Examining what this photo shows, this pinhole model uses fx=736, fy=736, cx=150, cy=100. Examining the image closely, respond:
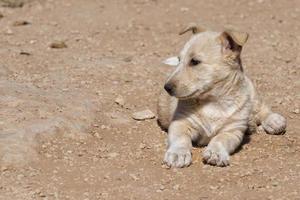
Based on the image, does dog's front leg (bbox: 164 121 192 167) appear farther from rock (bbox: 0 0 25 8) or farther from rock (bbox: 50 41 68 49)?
rock (bbox: 0 0 25 8)

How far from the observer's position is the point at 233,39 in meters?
7.10

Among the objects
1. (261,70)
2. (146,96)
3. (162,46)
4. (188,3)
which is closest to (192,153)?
(146,96)

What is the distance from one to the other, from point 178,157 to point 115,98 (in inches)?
73.3

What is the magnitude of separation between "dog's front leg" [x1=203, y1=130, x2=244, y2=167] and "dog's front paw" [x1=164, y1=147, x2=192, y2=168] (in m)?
0.16

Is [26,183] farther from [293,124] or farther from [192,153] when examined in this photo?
[293,124]

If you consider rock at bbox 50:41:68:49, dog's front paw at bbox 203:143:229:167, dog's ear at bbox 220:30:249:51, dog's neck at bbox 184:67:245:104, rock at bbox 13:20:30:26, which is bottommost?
rock at bbox 13:20:30:26

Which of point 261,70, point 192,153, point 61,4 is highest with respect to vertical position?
point 192,153

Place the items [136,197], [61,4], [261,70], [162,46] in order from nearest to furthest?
[136,197]
[261,70]
[162,46]
[61,4]

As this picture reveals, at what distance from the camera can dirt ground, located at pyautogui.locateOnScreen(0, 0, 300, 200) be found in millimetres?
6410

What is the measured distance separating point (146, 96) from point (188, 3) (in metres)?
5.11

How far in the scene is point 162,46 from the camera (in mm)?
10945

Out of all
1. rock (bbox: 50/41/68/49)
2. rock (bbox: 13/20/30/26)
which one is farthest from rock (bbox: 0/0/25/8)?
rock (bbox: 50/41/68/49)

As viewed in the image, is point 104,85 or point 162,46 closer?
point 104,85

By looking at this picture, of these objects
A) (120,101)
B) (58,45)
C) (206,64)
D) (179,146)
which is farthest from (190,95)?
(58,45)
